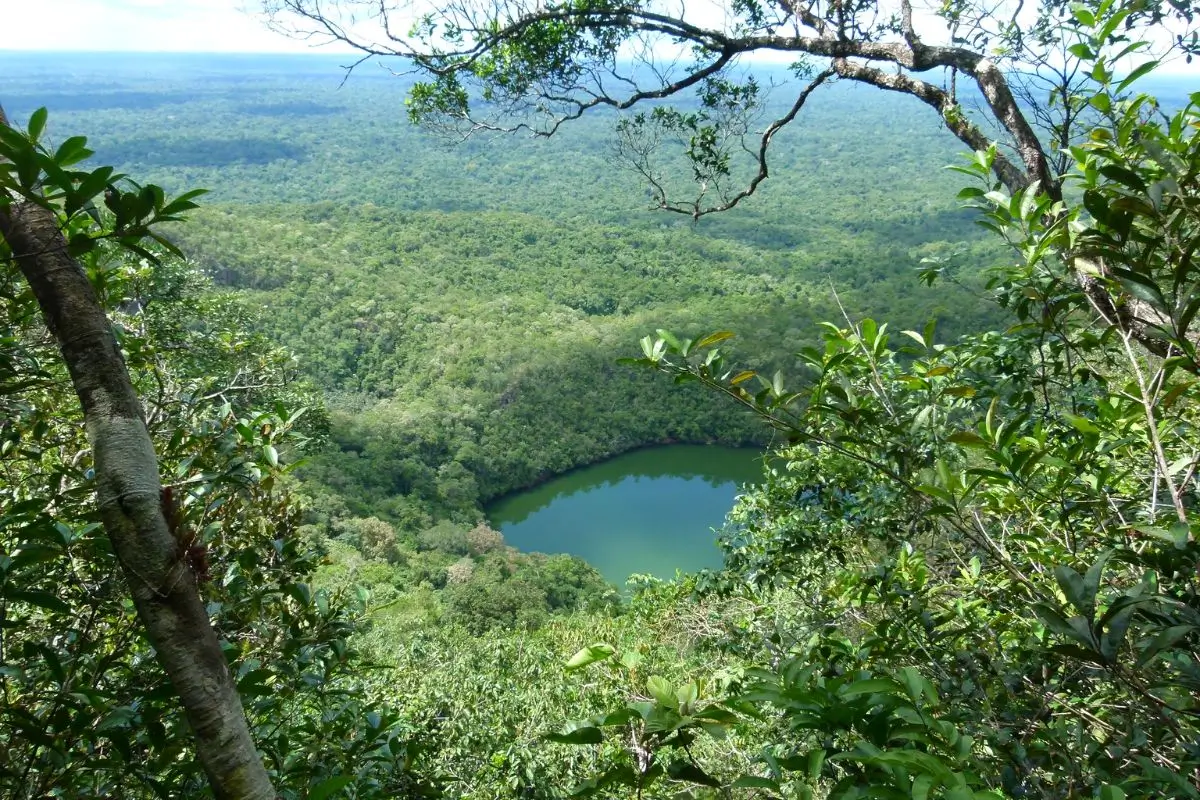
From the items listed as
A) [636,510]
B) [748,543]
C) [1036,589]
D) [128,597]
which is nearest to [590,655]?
[1036,589]

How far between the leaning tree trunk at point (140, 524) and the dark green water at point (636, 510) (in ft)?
60.4

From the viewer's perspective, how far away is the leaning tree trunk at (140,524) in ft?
2.07

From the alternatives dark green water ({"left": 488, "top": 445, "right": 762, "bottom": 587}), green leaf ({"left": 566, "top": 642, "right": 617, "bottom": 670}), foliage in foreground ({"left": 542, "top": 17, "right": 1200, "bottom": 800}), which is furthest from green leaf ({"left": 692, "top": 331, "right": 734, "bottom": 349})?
dark green water ({"left": 488, "top": 445, "right": 762, "bottom": 587})

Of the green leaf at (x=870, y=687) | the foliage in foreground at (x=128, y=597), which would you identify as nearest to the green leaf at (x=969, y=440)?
the green leaf at (x=870, y=687)

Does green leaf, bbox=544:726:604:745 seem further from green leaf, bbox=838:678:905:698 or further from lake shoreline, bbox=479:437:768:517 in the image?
lake shoreline, bbox=479:437:768:517

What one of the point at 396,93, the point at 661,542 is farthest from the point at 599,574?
the point at 396,93

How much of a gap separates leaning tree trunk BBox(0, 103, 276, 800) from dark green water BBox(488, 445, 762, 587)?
1840cm

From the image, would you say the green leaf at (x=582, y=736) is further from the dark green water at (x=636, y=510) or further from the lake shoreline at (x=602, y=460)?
the lake shoreline at (x=602, y=460)

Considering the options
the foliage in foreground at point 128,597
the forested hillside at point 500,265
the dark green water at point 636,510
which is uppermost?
the foliage in foreground at point 128,597

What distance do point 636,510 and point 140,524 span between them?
2290 cm

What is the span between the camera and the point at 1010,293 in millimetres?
1460

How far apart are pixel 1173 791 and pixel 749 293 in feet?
133

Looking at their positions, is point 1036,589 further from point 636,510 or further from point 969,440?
point 636,510

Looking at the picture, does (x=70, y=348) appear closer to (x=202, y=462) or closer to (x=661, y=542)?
(x=202, y=462)
